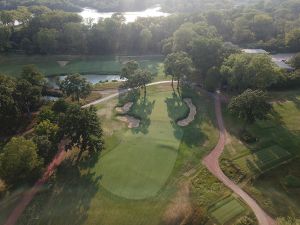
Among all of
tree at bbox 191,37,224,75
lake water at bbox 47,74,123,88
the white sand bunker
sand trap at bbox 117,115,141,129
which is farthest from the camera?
lake water at bbox 47,74,123,88

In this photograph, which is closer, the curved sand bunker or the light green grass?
the light green grass

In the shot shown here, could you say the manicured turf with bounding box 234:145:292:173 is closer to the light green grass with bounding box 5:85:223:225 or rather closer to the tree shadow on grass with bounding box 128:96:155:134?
the light green grass with bounding box 5:85:223:225

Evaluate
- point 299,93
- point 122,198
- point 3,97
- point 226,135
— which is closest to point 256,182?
point 226,135

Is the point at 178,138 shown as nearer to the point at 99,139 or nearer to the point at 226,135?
the point at 226,135

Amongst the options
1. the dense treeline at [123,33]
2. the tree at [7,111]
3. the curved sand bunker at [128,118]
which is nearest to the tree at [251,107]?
the curved sand bunker at [128,118]

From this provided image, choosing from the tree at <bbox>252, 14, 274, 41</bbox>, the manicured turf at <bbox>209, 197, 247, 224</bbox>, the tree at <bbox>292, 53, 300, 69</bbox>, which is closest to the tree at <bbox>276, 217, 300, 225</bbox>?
the manicured turf at <bbox>209, 197, 247, 224</bbox>

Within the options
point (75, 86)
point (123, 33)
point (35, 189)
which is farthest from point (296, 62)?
point (35, 189)
